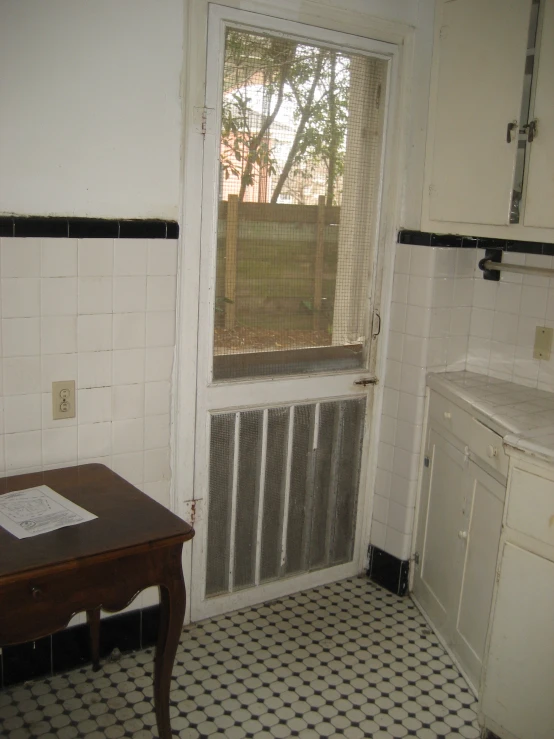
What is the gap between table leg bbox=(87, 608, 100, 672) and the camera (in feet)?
7.86

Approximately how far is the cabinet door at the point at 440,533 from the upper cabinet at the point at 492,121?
0.81 metres

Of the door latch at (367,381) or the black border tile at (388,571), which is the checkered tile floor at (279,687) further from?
the door latch at (367,381)

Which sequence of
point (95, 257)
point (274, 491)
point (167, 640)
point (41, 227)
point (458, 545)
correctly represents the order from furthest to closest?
→ point (274, 491), point (458, 545), point (95, 257), point (41, 227), point (167, 640)

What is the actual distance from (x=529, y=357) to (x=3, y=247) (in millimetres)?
1873

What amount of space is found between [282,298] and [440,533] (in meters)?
1.03

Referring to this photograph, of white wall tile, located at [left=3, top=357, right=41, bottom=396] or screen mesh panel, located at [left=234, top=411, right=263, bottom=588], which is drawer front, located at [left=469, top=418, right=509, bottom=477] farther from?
white wall tile, located at [left=3, top=357, right=41, bottom=396]

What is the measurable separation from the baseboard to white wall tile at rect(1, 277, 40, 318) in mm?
1027

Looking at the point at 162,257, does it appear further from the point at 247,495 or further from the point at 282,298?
the point at 247,495

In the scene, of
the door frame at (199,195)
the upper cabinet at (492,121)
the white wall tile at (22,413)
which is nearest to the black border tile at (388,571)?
the door frame at (199,195)

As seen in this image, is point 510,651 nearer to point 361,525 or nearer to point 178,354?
point 361,525

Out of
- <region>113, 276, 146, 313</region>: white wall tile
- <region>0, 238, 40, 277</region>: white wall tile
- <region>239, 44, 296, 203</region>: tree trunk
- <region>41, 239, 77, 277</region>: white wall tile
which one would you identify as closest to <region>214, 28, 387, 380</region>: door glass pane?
<region>239, 44, 296, 203</region>: tree trunk

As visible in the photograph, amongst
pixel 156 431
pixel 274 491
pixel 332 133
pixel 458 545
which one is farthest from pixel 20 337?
pixel 458 545

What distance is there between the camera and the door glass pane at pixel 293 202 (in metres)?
2.49

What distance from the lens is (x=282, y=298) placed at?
Answer: 8.82ft
